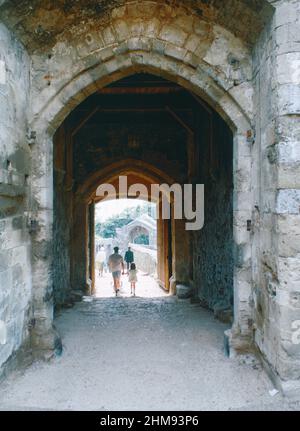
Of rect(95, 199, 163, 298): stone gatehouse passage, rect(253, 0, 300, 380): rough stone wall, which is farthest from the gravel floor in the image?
rect(95, 199, 163, 298): stone gatehouse passage

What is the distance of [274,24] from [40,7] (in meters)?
1.99

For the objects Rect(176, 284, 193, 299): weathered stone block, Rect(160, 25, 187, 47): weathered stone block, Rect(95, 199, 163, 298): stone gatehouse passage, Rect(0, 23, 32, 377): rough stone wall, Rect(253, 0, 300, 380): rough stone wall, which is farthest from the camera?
Rect(95, 199, 163, 298): stone gatehouse passage

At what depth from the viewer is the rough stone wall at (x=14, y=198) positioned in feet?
9.38

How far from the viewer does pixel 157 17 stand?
336cm

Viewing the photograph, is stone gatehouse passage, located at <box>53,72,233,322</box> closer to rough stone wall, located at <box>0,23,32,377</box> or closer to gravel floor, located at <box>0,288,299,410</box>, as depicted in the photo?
gravel floor, located at <box>0,288,299,410</box>

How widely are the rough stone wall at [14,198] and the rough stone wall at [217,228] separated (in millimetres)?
2657

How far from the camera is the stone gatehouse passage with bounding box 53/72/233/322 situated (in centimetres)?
543

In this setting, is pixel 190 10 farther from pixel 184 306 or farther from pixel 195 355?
pixel 184 306

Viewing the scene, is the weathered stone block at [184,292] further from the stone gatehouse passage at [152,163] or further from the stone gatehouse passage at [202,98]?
the stone gatehouse passage at [202,98]

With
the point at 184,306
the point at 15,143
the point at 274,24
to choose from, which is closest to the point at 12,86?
the point at 15,143

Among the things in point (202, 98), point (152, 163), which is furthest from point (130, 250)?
point (202, 98)

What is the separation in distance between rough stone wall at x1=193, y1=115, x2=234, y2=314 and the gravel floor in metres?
0.82

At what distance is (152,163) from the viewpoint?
24.1 ft

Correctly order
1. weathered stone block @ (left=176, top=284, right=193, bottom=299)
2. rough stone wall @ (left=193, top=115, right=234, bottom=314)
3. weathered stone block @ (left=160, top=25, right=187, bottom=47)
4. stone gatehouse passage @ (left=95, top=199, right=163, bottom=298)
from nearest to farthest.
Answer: weathered stone block @ (left=160, top=25, right=187, bottom=47), rough stone wall @ (left=193, top=115, right=234, bottom=314), weathered stone block @ (left=176, top=284, right=193, bottom=299), stone gatehouse passage @ (left=95, top=199, right=163, bottom=298)
